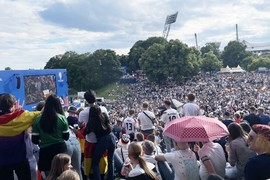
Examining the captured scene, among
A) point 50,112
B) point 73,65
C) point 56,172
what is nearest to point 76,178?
point 56,172

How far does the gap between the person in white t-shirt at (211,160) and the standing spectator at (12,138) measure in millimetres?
2220

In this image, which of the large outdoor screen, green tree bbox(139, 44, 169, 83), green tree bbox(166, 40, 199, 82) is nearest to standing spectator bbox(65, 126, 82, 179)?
the large outdoor screen

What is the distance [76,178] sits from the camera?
9.17 feet

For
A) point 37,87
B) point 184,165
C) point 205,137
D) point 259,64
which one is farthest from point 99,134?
point 259,64

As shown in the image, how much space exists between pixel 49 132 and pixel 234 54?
80.6 metres

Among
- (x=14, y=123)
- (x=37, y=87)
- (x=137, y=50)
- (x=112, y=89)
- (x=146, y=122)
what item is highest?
(x=137, y=50)

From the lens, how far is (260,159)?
3.42 m

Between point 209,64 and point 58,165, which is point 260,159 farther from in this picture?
point 209,64

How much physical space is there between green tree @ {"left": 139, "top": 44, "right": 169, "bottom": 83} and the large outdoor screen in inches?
1381

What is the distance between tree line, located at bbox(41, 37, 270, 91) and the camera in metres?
54.6

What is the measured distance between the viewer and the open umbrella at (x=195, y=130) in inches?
186

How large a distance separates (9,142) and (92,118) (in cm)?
120

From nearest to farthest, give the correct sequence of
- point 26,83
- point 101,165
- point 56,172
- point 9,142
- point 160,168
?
point 56,172 < point 9,142 < point 160,168 < point 101,165 < point 26,83

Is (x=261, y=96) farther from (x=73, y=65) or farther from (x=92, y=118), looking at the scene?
(x=73, y=65)
